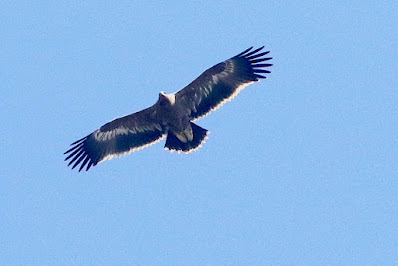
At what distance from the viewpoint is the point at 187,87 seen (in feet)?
59.7

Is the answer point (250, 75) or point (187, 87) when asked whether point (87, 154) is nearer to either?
point (187, 87)

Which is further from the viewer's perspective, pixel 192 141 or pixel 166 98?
pixel 192 141

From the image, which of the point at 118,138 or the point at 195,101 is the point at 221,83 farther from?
the point at 118,138

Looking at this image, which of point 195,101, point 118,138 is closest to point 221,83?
point 195,101

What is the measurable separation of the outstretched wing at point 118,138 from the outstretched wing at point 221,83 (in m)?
0.92

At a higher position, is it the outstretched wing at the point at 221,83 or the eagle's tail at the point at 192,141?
the outstretched wing at the point at 221,83

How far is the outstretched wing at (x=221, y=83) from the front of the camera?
60.0 ft

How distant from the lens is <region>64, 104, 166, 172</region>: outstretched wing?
1867 cm

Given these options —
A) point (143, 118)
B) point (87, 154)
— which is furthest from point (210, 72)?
point (87, 154)

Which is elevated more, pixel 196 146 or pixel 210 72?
pixel 210 72

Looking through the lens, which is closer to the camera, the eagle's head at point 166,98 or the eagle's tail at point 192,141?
the eagle's head at point 166,98

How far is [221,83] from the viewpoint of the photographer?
18312 mm

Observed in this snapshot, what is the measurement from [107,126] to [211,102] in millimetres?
2293

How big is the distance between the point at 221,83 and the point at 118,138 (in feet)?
8.25
